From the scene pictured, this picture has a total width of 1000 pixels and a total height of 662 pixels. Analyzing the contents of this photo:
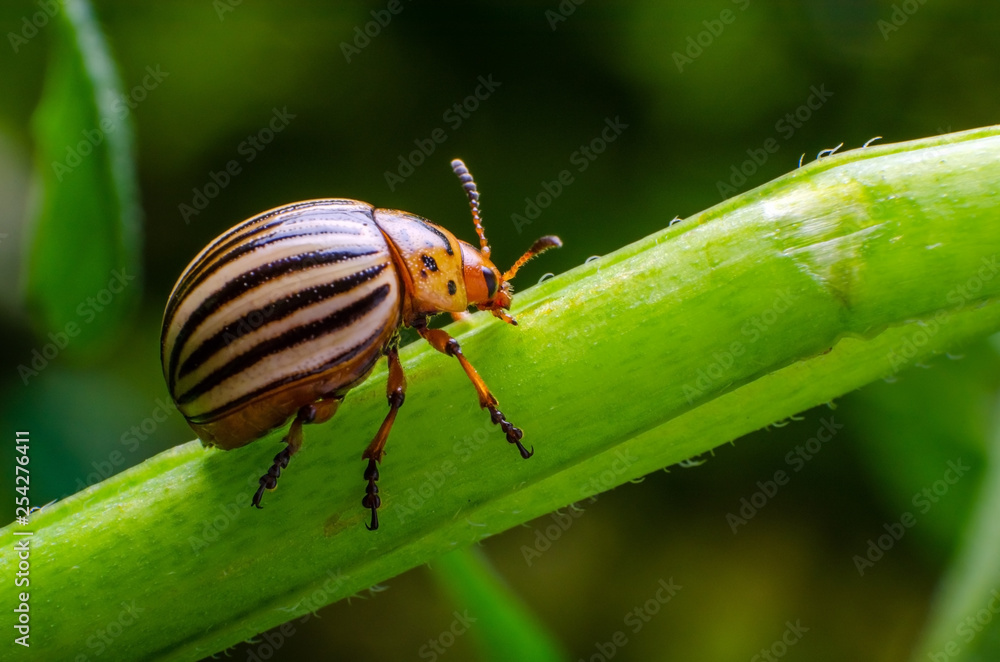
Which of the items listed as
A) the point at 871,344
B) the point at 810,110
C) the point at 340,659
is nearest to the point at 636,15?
the point at 810,110

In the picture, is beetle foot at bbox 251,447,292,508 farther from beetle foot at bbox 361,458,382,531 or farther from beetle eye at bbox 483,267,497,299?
beetle eye at bbox 483,267,497,299

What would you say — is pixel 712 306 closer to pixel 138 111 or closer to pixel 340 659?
pixel 340 659

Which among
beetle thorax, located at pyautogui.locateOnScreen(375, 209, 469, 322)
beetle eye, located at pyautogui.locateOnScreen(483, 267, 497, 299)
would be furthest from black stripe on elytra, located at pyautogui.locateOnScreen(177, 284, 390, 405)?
beetle eye, located at pyautogui.locateOnScreen(483, 267, 497, 299)

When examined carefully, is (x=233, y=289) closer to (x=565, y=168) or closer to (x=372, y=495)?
(x=372, y=495)

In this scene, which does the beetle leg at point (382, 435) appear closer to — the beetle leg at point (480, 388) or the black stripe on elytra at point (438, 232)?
the beetle leg at point (480, 388)

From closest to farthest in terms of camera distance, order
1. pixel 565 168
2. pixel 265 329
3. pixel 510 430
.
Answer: pixel 510 430 < pixel 265 329 < pixel 565 168

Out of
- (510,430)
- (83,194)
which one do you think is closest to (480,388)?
(510,430)

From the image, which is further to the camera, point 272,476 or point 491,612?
point 491,612
